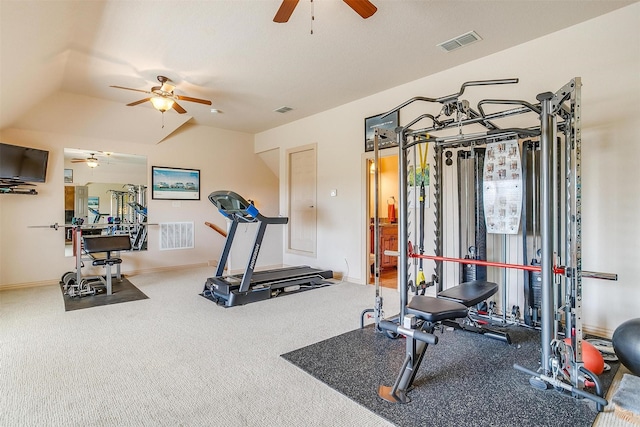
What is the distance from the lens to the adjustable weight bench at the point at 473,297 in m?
2.56

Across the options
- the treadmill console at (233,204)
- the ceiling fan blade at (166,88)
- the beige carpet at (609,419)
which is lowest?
Answer: the beige carpet at (609,419)

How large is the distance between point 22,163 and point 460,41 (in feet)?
19.6

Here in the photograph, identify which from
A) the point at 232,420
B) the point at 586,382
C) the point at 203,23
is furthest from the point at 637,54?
the point at 232,420

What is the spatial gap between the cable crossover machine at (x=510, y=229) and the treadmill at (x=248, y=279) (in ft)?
5.61

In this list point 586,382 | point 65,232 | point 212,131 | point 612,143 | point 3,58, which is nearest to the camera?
point 586,382

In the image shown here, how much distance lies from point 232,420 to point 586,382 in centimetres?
220

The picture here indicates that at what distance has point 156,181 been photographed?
248 inches

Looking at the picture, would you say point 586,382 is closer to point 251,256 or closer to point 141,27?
point 251,256

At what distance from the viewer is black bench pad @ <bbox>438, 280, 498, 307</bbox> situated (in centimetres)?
253

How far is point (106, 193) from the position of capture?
19.3 ft

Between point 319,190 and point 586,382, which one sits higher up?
point 319,190

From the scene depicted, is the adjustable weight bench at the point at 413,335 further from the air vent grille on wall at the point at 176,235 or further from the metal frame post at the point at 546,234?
the air vent grille on wall at the point at 176,235

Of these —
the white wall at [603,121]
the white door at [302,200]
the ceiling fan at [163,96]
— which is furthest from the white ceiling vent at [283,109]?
the white wall at [603,121]

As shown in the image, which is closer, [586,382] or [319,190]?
[586,382]
